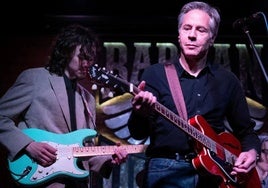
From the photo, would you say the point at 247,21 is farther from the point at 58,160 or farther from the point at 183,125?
the point at 58,160

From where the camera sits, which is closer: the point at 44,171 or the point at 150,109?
the point at 150,109

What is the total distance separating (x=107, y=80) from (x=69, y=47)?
113 centimetres

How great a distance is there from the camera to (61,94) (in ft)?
9.24

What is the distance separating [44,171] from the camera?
2547mm

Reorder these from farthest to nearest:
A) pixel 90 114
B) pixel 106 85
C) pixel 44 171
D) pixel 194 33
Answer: pixel 90 114
pixel 44 171
pixel 194 33
pixel 106 85

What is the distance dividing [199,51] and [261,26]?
293cm

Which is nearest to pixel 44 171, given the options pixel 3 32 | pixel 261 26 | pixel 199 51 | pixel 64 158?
pixel 64 158

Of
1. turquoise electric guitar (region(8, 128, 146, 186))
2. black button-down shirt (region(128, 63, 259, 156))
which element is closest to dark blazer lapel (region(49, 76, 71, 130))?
turquoise electric guitar (region(8, 128, 146, 186))

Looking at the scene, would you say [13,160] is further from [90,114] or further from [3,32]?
[3,32]

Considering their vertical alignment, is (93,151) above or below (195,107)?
below

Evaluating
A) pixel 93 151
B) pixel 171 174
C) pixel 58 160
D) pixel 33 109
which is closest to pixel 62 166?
pixel 58 160

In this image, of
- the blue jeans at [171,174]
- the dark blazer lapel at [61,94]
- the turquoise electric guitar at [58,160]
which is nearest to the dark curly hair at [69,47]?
the dark blazer lapel at [61,94]

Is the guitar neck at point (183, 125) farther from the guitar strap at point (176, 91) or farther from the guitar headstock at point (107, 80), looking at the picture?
the guitar headstock at point (107, 80)

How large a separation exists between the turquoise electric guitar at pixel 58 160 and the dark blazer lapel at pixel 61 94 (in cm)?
14
